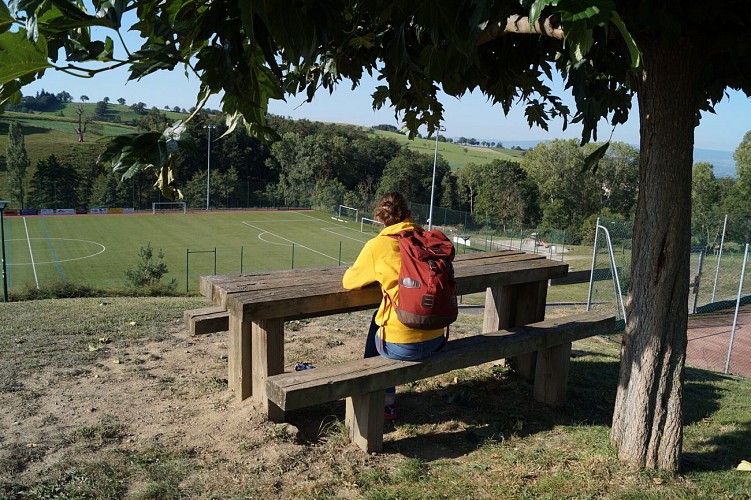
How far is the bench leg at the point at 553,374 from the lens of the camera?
201 inches

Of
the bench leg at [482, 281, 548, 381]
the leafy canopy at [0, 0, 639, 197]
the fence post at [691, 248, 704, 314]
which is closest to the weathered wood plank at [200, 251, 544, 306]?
the bench leg at [482, 281, 548, 381]

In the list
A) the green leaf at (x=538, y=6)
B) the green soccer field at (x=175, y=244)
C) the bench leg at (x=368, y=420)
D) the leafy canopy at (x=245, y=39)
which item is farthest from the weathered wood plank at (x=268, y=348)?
the green soccer field at (x=175, y=244)

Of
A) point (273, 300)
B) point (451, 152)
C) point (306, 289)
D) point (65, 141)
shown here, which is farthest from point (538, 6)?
point (451, 152)

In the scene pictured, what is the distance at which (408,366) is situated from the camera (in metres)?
4.02

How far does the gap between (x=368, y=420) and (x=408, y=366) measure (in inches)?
16.8

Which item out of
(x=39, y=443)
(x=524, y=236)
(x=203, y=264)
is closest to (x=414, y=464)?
(x=39, y=443)

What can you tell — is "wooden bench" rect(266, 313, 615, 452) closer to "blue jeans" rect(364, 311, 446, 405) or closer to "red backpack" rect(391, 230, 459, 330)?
"blue jeans" rect(364, 311, 446, 405)

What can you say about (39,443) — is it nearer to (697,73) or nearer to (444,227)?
(697,73)

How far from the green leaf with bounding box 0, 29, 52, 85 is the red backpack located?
2599 millimetres

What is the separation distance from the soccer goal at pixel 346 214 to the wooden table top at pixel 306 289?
5736cm

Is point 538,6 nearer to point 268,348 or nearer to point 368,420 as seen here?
point 368,420

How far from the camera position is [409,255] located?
3936mm

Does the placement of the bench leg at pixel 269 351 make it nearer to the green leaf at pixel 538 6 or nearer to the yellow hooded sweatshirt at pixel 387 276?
the yellow hooded sweatshirt at pixel 387 276

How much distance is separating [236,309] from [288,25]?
7.85 ft
